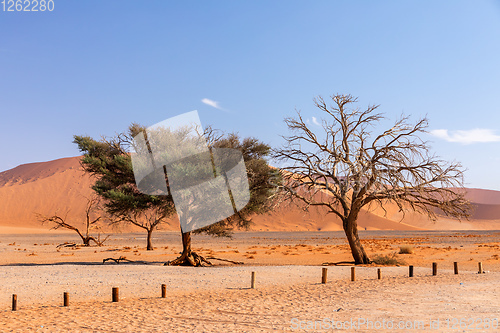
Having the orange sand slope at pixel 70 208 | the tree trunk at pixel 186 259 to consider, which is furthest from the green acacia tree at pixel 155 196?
the orange sand slope at pixel 70 208

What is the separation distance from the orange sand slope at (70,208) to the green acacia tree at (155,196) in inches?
3125

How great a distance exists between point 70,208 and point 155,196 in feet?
375

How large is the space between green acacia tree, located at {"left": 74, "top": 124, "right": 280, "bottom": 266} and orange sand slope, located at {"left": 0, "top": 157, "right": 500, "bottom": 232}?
260 ft

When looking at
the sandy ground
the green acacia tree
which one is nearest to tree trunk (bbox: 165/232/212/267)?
the green acacia tree

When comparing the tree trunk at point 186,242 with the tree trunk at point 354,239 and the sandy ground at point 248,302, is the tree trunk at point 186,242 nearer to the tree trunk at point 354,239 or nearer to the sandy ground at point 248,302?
the sandy ground at point 248,302

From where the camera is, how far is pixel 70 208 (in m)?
128

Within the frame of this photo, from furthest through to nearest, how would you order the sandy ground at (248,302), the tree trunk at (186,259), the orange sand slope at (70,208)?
1. the orange sand slope at (70,208)
2. the tree trunk at (186,259)
3. the sandy ground at (248,302)

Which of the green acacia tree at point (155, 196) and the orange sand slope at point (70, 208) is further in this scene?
the orange sand slope at point (70, 208)

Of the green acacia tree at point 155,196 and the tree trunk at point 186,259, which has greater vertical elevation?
the green acacia tree at point 155,196

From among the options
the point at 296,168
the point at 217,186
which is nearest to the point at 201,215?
the point at 217,186

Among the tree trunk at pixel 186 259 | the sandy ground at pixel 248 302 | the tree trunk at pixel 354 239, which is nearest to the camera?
the sandy ground at pixel 248 302

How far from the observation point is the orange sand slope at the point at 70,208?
12275 cm

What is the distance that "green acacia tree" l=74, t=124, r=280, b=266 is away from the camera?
77.9 feet

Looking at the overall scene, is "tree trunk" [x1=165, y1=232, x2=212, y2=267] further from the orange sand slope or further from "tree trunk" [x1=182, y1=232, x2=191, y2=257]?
the orange sand slope
